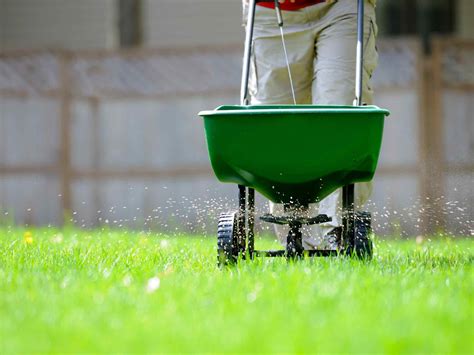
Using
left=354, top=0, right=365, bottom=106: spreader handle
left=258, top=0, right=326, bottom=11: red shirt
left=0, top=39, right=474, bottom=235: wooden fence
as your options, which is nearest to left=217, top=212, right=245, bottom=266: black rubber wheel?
left=354, top=0, right=365, bottom=106: spreader handle

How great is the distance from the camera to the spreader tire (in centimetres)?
386

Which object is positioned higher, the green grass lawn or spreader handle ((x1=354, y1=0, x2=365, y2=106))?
spreader handle ((x1=354, y1=0, x2=365, y2=106))

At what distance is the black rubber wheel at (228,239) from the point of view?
3.86 metres

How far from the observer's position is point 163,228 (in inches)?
286

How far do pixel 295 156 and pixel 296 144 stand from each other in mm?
54

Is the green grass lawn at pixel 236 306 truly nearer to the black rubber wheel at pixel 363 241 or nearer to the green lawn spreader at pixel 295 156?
the black rubber wheel at pixel 363 241

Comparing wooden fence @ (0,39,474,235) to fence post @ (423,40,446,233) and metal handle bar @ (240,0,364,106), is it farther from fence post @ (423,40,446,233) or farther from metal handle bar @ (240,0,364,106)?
metal handle bar @ (240,0,364,106)

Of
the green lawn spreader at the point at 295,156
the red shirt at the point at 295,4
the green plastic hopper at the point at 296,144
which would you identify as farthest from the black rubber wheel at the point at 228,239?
the red shirt at the point at 295,4

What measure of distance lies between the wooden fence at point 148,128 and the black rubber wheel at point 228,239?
14.7 feet

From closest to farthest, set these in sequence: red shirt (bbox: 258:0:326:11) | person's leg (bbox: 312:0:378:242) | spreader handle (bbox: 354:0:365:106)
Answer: spreader handle (bbox: 354:0:365:106)
person's leg (bbox: 312:0:378:242)
red shirt (bbox: 258:0:326:11)

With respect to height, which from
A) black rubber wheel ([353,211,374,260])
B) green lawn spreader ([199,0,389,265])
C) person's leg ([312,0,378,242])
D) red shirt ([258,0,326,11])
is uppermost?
red shirt ([258,0,326,11])

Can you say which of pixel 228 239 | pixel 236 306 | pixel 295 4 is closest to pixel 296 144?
pixel 228 239

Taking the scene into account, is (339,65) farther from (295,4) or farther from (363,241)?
(363,241)

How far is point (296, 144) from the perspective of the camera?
3.79 meters
